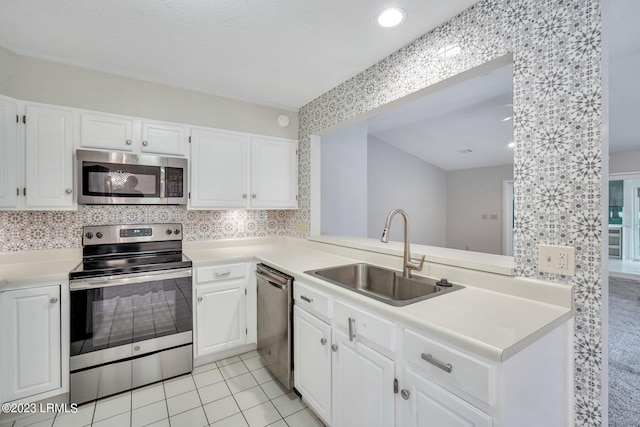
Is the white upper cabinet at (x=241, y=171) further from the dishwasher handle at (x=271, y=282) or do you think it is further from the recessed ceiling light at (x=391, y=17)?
the recessed ceiling light at (x=391, y=17)

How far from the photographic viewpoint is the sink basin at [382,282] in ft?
5.43

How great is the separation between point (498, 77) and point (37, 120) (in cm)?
386

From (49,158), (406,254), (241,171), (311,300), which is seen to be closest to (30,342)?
(49,158)

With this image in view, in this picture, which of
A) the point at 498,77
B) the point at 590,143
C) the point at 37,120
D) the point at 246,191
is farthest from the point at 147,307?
the point at 498,77

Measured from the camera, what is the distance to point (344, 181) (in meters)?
3.57

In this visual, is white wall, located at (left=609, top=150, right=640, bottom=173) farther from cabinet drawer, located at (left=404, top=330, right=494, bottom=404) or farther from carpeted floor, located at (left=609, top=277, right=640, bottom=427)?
cabinet drawer, located at (left=404, top=330, right=494, bottom=404)

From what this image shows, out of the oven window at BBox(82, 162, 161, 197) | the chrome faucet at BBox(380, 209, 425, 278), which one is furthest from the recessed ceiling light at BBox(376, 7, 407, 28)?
the oven window at BBox(82, 162, 161, 197)

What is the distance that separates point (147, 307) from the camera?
6.80ft

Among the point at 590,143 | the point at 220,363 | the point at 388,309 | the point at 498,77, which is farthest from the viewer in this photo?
the point at 498,77

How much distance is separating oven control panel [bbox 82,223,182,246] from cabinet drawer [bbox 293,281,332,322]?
138cm

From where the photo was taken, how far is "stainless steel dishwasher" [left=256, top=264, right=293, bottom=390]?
1958 mm

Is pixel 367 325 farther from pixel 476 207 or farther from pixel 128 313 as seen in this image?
pixel 476 207

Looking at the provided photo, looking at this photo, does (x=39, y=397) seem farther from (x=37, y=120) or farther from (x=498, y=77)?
(x=498, y=77)

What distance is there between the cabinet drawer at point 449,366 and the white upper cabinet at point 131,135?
90.4 inches
